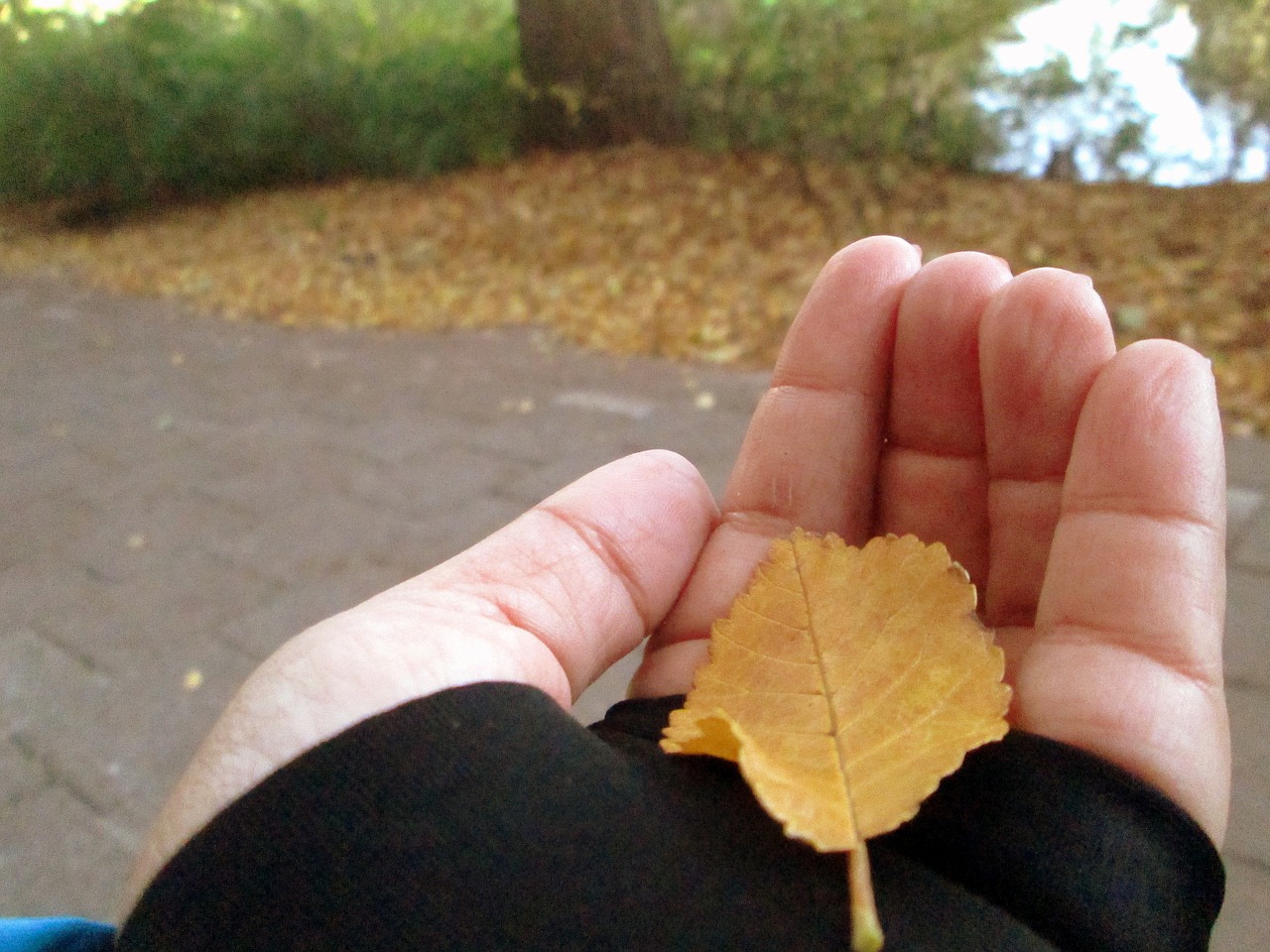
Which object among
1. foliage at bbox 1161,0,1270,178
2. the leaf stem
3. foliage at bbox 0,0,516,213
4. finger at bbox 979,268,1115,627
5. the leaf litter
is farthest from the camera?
foliage at bbox 0,0,516,213

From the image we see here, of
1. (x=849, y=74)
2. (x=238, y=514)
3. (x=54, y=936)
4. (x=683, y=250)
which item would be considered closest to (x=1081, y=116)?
(x=849, y=74)

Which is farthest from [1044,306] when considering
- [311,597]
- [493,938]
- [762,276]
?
[762,276]

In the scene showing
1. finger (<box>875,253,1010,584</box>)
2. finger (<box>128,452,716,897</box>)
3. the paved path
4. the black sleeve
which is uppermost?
finger (<box>875,253,1010,584</box>)

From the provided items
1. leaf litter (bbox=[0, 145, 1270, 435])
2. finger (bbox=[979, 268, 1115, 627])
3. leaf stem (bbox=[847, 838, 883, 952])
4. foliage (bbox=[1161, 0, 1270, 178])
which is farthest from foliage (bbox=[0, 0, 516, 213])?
leaf stem (bbox=[847, 838, 883, 952])

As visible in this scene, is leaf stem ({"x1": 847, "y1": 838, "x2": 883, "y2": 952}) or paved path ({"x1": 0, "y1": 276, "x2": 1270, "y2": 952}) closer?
leaf stem ({"x1": 847, "y1": 838, "x2": 883, "y2": 952})

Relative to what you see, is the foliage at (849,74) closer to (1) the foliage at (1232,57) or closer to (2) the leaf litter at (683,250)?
(2) the leaf litter at (683,250)

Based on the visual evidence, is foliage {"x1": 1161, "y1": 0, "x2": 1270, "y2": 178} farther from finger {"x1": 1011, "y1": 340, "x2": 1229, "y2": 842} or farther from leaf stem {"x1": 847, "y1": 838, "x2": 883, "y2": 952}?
leaf stem {"x1": 847, "y1": 838, "x2": 883, "y2": 952}
